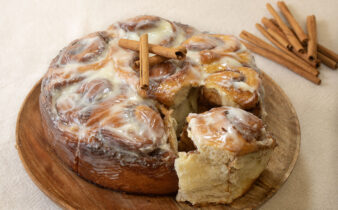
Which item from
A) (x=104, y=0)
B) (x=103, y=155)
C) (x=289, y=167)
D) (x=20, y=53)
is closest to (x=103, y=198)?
(x=103, y=155)

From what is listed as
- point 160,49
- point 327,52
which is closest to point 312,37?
point 327,52

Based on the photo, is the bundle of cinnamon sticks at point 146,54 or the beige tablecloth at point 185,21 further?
the beige tablecloth at point 185,21

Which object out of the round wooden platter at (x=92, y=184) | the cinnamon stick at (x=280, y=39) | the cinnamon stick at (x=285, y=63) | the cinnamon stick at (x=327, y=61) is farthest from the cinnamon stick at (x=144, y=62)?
the cinnamon stick at (x=327, y=61)

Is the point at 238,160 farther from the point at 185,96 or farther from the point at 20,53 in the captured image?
the point at 20,53

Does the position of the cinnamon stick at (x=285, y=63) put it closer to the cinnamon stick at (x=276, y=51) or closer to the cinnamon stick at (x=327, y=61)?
the cinnamon stick at (x=276, y=51)

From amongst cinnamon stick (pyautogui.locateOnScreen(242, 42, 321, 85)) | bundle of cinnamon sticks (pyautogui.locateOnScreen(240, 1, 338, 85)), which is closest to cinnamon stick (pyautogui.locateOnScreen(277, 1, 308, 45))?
bundle of cinnamon sticks (pyautogui.locateOnScreen(240, 1, 338, 85))

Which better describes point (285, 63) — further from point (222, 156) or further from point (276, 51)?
point (222, 156)
